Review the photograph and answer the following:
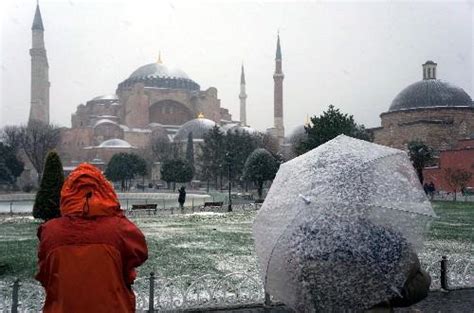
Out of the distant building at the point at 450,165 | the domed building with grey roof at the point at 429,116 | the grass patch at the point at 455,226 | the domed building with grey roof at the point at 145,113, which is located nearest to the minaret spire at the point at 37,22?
the domed building with grey roof at the point at 145,113

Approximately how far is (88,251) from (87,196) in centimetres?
26

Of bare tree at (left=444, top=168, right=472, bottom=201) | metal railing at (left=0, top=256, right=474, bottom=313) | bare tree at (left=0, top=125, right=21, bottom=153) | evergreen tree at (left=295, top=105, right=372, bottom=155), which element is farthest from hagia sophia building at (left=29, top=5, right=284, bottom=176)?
metal railing at (left=0, top=256, right=474, bottom=313)

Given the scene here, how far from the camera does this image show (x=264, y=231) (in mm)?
2998

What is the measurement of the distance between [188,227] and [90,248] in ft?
37.2

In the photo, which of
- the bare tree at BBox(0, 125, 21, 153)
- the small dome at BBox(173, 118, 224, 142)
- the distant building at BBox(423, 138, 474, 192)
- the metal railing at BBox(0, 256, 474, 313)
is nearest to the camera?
the metal railing at BBox(0, 256, 474, 313)

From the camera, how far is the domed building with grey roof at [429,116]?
39.5m

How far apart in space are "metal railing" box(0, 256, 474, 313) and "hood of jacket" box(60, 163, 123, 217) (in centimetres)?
274

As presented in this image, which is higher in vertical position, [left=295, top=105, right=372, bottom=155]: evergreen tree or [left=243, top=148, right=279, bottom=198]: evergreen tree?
[left=295, top=105, right=372, bottom=155]: evergreen tree

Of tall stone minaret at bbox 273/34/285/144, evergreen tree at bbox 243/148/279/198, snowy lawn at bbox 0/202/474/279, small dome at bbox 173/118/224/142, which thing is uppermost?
tall stone minaret at bbox 273/34/285/144

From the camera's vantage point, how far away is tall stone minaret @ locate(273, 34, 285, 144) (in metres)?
62.9

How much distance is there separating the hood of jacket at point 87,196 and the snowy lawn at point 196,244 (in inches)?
201

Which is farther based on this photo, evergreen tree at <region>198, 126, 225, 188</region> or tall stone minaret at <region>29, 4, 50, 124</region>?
tall stone minaret at <region>29, 4, 50, 124</region>

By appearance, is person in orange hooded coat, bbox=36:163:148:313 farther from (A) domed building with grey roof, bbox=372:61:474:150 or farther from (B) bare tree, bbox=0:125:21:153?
(B) bare tree, bbox=0:125:21:153

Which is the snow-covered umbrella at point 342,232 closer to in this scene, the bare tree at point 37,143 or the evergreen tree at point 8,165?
the evergreen tree at point 8,165
